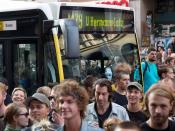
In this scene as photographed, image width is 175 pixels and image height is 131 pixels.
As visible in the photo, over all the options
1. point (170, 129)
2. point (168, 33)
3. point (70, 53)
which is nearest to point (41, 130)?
point (170, 129)

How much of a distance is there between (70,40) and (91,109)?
2104 millimetres

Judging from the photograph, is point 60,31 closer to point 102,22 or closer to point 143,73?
point 102,22

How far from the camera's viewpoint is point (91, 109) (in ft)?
18.9

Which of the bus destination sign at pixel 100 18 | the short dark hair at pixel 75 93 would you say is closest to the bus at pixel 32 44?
the bus destination sign at pixel 100 18

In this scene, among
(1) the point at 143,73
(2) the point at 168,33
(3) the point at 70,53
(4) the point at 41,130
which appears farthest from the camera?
(2) the point at 168,33

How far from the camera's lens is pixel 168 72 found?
8.25 metres

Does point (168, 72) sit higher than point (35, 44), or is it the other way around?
point (35, 44)

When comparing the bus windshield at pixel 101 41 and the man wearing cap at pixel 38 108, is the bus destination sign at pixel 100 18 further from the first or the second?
the man wearing cap at pixel 38 108

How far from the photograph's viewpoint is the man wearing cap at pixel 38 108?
511 cm

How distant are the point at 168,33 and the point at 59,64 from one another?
15016 mm

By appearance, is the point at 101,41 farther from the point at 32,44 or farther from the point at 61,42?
the point at 32,44

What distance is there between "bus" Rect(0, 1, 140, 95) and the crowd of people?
1.21m

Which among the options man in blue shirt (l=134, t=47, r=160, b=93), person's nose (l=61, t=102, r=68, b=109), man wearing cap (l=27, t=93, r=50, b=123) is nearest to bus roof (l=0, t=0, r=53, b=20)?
man in blue shirt (l=134, t=47, r=160, b=93)

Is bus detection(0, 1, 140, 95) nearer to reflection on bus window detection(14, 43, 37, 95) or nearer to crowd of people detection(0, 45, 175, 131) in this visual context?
reflection on bus window detection(14, 43, 37, 95)
